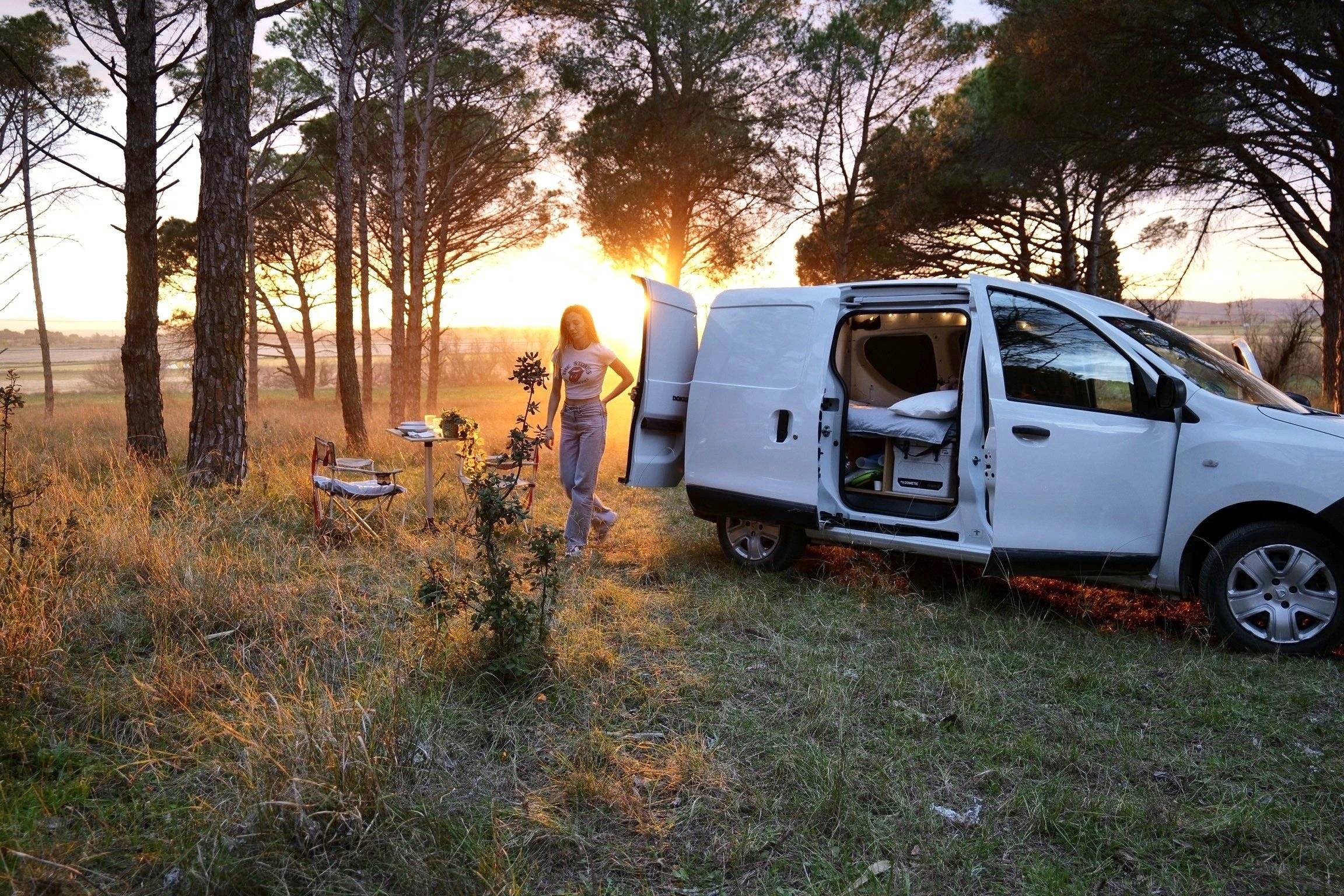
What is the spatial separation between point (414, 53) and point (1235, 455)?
14.0 meters

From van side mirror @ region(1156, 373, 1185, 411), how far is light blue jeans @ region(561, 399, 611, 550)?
341 cm

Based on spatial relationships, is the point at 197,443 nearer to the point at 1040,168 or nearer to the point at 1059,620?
the point at 1059,620

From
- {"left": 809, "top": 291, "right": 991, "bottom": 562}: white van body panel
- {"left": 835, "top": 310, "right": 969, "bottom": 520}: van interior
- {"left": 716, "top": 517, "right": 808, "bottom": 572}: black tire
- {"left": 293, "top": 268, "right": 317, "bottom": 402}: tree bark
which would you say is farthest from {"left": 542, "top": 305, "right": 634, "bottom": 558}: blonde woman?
{"left": 293, "top": 268, "right": 317, "bottom": 402}: tree bark

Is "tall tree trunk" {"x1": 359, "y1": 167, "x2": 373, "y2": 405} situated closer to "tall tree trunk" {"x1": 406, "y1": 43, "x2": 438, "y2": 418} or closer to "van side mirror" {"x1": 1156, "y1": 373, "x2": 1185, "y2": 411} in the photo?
"tall tree trunk" {"x1": 406, "y1": 43, "x2": 438, "y2": 418}

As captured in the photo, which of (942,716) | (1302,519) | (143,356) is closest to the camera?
(942,716)

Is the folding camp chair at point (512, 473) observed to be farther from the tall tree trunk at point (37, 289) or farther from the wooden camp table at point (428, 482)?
the tall tree trunk at point (37, 289)

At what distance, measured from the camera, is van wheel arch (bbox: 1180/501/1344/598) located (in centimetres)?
377

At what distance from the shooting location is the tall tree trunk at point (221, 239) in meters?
6.79

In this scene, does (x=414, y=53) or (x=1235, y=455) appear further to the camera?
(x=414, y=53)

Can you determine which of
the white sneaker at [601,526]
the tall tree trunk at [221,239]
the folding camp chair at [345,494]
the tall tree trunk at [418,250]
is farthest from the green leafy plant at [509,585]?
the tall tree trunk at [418,250]

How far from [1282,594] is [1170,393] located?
3.61ft

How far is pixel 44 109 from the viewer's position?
16.2m

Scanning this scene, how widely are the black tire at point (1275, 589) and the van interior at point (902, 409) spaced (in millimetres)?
1394

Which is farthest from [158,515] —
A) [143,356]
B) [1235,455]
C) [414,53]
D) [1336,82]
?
[1336,82]
